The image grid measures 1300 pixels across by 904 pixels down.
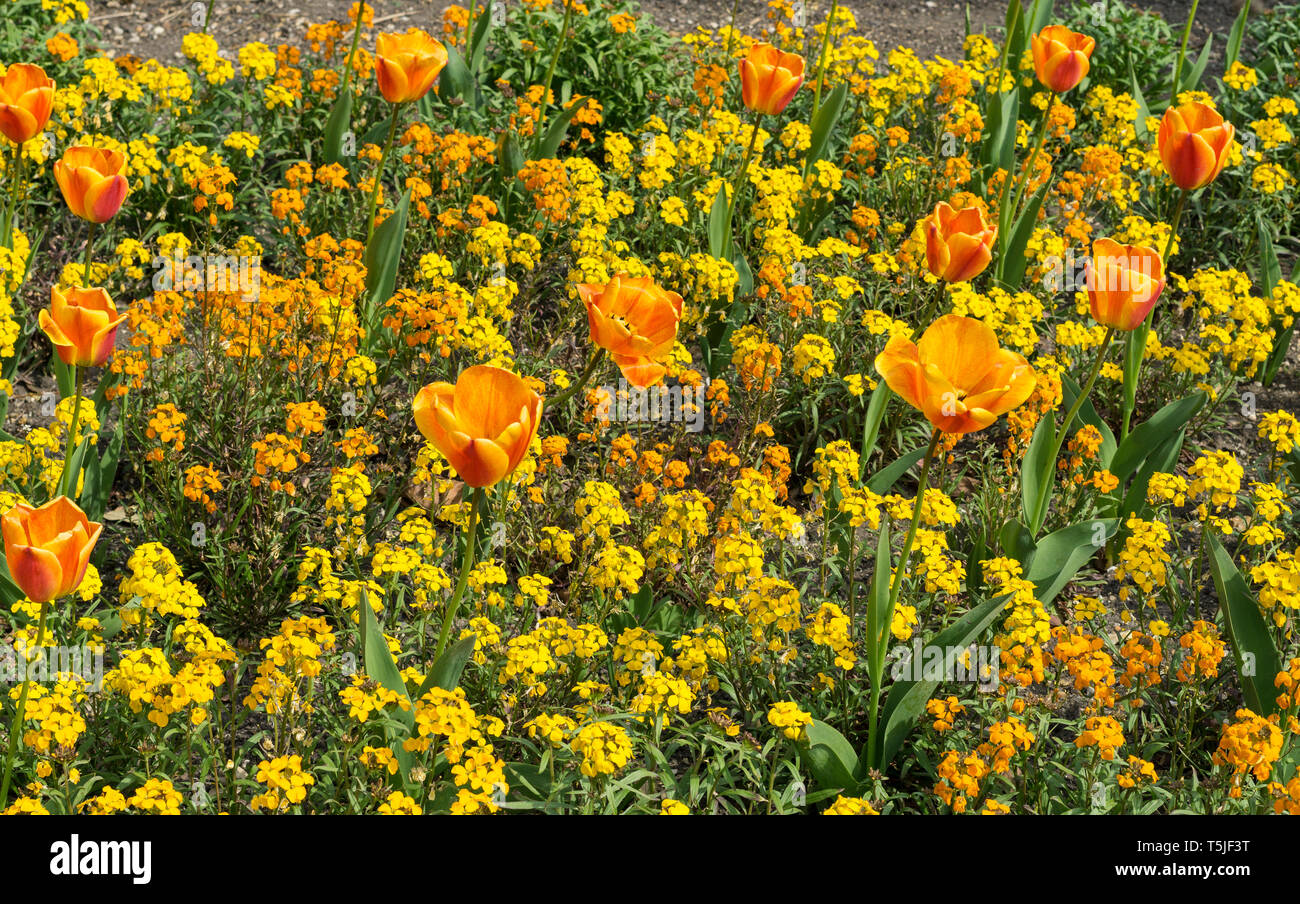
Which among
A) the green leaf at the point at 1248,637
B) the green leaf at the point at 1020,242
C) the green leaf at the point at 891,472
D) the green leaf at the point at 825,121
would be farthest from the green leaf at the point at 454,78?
the green leaf at the point at 1248,637

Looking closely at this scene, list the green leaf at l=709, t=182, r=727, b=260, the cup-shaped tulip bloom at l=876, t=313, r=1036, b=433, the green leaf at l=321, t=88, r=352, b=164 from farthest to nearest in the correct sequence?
the green leaf at l=321, t=88, r=352, b=164, the green leaf at l=709, t=182, r=727, b=260, the cup-shaped tulip bloom at l=876, t=313, r=1036, b=433

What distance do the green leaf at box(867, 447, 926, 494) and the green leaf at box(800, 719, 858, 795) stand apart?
1.11m

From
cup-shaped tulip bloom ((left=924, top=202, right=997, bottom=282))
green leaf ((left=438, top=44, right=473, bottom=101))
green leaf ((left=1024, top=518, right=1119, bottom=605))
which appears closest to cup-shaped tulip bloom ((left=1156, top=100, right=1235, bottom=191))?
cup-shaped tulip bloom ((left=924, top=202, right=997, bottom=282))

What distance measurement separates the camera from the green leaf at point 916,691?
355 centimetres

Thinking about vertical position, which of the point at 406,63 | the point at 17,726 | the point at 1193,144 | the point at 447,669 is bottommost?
the point at 17,726

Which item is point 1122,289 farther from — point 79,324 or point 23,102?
point 23,102

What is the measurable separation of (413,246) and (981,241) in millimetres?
2402

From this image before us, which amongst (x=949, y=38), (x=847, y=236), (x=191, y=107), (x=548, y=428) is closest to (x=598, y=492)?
(x=548, y=428)

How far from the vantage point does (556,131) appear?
5574mm

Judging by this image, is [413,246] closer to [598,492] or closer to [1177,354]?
[598,492]

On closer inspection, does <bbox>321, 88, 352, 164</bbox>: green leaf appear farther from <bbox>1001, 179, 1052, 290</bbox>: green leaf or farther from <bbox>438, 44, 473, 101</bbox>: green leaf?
<bbox>1001, 179, 1052, 290</bbox>: green leaf

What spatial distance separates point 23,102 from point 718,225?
241 cm

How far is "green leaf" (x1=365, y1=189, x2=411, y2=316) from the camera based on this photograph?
16.1 ft

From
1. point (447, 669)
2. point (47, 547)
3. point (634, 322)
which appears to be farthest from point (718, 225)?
point (47, 547)
